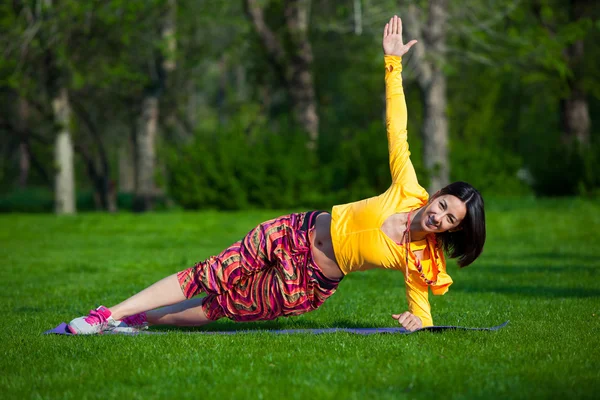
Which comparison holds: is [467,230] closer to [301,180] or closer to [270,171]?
[301,180]

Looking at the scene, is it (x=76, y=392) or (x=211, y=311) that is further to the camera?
(x=211, y=311)

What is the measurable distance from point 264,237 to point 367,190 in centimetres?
1547

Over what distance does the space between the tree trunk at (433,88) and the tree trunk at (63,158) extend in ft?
31.5

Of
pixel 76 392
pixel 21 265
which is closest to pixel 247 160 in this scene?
pixel 21 265

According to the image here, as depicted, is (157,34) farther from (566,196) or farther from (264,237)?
(264,237)

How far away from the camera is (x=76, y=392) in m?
4.68

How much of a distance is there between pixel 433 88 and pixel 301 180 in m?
4.13

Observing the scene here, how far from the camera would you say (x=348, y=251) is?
19.3 ft

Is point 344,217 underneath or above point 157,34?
underneath

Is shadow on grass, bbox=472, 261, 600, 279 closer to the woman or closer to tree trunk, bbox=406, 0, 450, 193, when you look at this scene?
the woman

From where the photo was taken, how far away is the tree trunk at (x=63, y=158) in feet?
75.2

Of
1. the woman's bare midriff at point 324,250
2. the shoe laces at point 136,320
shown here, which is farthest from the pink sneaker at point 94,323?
the woman's bare midriff at point 324,250

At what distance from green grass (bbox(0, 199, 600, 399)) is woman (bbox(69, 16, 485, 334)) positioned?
255 mm

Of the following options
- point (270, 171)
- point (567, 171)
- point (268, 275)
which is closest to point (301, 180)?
point (270, 171)
